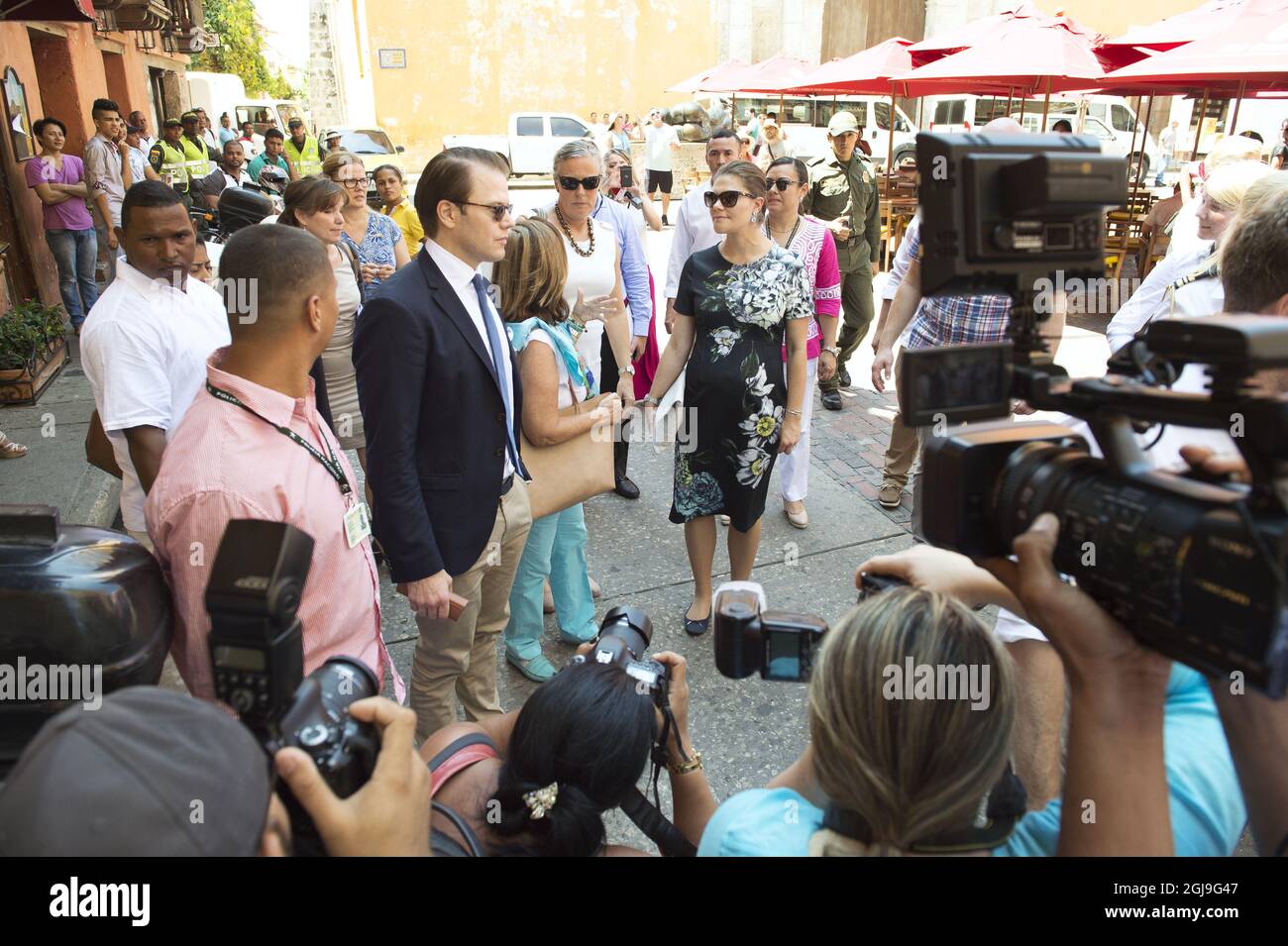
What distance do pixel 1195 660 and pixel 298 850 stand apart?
107 centimetres

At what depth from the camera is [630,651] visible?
5.79ft

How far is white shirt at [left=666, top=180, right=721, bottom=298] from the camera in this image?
5.06 meters

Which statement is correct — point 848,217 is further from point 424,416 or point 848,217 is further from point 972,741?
point 972,741

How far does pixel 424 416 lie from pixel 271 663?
1.34 metres

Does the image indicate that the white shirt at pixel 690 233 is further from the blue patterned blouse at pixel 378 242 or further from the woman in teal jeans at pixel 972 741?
the woman in teal jeans at pixel 972 741

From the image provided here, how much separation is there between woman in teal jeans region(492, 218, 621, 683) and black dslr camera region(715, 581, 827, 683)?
4.43 feet

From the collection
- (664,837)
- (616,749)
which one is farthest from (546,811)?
(664,837)

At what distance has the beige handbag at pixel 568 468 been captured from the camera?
292cm

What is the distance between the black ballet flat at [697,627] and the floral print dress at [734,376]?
46cm

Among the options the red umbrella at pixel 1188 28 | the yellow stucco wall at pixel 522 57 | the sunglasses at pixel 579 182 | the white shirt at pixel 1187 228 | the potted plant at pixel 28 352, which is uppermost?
the yellow stucco wall at pixel 522 57

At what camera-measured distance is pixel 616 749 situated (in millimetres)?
1444

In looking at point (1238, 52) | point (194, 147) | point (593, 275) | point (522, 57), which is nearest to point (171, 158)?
point (194, 147)

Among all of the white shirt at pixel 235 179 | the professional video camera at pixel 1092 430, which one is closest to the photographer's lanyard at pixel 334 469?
the professional video camera at pixel 1092 430
